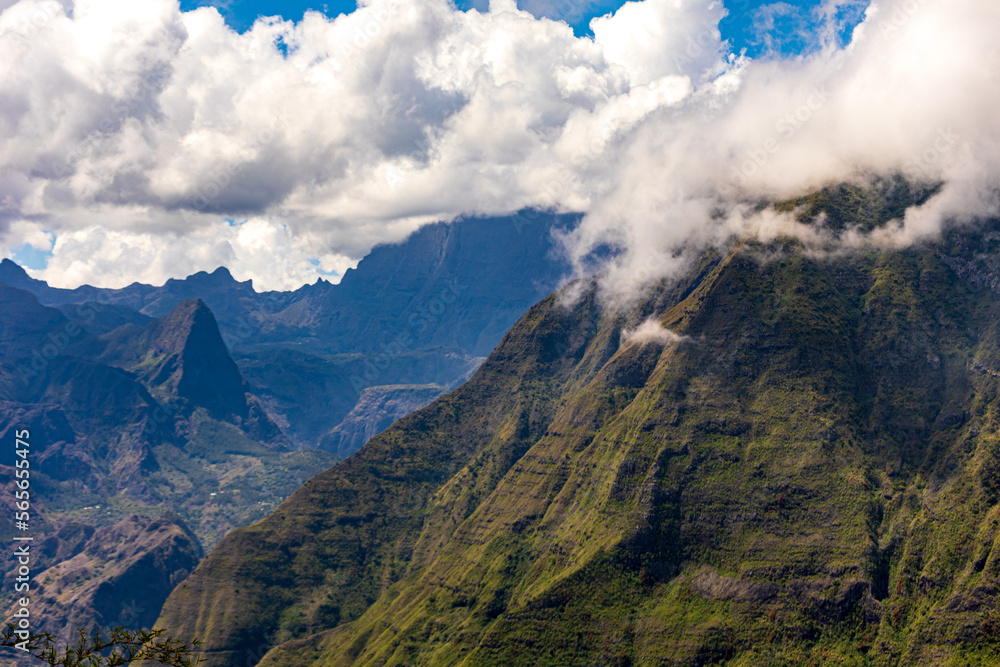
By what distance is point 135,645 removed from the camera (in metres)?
74.0

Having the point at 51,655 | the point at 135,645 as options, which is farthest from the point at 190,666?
the point at 51,655

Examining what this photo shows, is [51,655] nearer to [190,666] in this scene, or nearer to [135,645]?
[135,645]

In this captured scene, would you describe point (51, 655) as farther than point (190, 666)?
No

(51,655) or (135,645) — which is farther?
(135,645)

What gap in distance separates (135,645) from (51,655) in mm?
7784

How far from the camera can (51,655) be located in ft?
225

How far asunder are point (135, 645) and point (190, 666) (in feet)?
20.1

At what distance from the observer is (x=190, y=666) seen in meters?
74.2

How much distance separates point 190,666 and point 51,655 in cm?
1295
